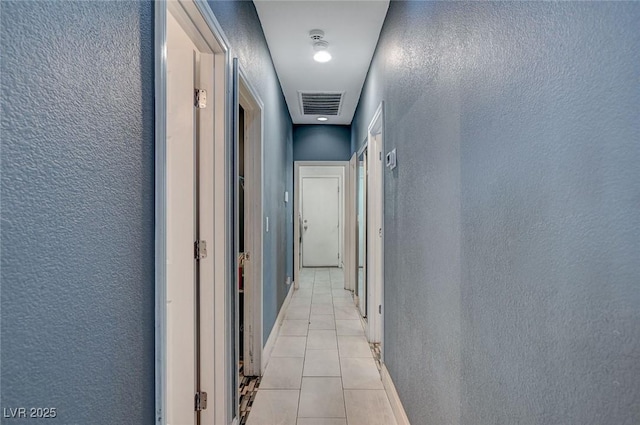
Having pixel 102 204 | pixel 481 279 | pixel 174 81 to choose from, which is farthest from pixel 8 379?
pixel 174 81

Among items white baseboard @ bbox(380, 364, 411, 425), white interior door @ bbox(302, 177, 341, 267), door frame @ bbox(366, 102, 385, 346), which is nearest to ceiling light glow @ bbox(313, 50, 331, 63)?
door frame @ bbox(366, 102, 385, 346)

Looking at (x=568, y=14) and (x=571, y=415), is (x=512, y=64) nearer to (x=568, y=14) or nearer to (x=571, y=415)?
(x=568, y=14)

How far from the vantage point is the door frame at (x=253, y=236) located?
251cm

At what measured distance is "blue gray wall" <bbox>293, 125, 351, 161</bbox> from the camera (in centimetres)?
526

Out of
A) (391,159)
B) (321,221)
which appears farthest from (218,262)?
(321,221)

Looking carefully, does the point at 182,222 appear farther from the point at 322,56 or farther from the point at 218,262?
the point at 322,56

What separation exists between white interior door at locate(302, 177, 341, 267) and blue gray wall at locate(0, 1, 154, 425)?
270 inches

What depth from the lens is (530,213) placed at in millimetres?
782

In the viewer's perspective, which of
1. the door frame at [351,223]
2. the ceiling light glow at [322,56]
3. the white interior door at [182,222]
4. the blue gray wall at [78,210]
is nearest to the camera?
the blue gray wall at [78,210]

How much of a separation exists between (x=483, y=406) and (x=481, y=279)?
36 cm

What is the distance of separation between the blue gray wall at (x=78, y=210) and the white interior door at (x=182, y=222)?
72 cm

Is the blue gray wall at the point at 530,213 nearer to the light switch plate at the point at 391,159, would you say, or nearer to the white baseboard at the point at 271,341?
the light switch plate at the point at 391,159

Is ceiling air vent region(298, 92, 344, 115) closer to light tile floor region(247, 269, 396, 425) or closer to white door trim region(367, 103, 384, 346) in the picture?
white door trim region(367, 103, 384, 346)

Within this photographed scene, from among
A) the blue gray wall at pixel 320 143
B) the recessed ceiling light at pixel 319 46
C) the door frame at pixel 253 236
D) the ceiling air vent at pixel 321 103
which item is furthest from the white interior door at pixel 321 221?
the door frame at pixel 253 236
